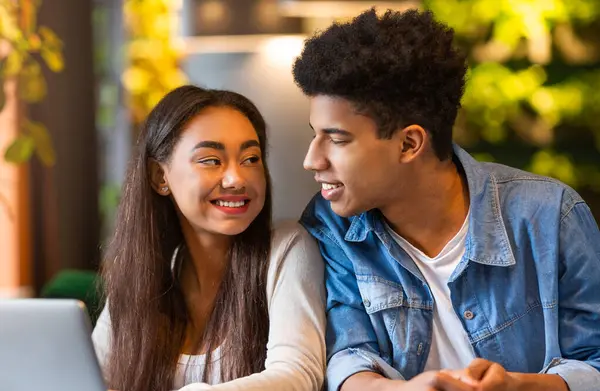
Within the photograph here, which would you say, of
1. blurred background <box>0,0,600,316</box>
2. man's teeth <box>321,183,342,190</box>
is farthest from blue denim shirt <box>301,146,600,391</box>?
blurred background <box>0,0,600,316</box>

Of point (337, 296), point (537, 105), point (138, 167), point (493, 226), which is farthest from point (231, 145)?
point (537, 105)

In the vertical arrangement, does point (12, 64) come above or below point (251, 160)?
above

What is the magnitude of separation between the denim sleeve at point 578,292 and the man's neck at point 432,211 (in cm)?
21

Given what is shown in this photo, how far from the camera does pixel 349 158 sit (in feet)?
5.55

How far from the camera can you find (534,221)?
172cm

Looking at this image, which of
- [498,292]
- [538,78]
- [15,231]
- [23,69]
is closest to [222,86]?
[23,69]

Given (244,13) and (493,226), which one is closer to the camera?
(493,226)

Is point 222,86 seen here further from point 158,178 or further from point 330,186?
point 330,186

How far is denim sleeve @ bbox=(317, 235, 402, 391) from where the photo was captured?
5.58ft

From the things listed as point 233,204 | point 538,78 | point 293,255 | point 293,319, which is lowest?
point 293,319

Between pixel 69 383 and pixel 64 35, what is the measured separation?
3.15 m

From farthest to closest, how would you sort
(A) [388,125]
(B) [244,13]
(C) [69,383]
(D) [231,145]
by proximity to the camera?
1. (B) [244,13]
2. (D) [231,145]
3. (A) [388,125]
4. (C) [69,383]

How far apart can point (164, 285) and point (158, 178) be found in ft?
0.76

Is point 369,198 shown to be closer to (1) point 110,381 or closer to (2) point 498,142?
(1) point 110,381
